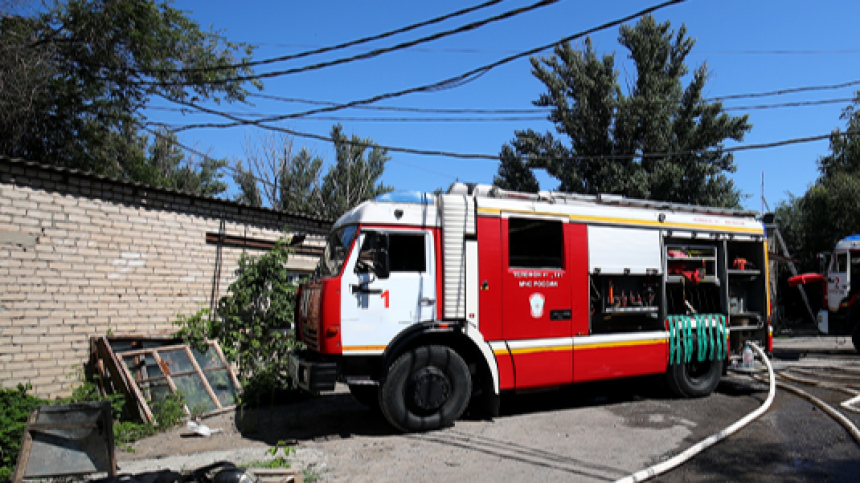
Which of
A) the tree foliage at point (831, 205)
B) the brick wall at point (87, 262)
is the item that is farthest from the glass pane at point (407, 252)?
the tree foliage at point (831, 205)

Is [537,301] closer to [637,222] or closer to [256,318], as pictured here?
[637,222]

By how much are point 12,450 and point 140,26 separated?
A: 1141 centimetres

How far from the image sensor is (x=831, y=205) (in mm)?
23094

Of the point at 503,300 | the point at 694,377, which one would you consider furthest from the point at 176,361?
the point at 694,377

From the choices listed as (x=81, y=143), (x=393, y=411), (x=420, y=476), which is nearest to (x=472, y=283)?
(x=393, y=411)

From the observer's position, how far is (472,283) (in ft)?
22.7

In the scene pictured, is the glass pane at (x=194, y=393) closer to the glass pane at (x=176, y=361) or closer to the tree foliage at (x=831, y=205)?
the glass pane at (x=176, y=361)

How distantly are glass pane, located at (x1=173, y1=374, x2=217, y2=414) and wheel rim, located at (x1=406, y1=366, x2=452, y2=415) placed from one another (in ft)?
10.3

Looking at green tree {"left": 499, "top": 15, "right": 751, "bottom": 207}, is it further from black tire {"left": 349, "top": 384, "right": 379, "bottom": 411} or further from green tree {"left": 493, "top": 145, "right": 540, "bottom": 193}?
black tire {"left": 349, "top": 384, "right": 379, "bottom": 411}

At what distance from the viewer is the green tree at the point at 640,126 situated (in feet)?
71.1

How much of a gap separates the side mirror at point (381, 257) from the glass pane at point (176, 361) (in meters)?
3.63

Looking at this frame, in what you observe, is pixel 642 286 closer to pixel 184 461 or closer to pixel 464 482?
pixel 464 482

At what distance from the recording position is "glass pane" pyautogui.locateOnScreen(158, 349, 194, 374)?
784 centimetres

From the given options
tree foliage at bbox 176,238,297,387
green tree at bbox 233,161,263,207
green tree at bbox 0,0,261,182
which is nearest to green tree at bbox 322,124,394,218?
green tree at bbox 233,161,263,207
